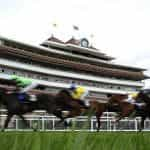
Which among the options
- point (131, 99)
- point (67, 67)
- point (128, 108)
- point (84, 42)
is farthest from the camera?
point (84, 42)

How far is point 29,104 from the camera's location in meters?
13.6

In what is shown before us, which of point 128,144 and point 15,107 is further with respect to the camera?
point 15,107

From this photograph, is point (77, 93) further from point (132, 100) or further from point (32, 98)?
point (132, 100)

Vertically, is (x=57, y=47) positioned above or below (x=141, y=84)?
above

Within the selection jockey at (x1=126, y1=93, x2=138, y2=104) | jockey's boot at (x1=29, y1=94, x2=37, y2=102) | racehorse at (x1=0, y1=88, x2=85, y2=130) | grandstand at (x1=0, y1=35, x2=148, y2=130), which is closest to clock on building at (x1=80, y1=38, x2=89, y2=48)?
grandstand at (x1=0, y1=35, x2=148, y2=130)

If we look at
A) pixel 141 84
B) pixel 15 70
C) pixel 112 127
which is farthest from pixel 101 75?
pixel 112 127

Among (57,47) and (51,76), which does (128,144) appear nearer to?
(51,76)

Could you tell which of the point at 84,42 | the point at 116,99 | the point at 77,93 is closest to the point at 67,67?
the point at 84,42

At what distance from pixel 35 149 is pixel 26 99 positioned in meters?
12.8

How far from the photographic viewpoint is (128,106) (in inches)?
589

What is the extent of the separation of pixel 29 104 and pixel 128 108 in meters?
3.49

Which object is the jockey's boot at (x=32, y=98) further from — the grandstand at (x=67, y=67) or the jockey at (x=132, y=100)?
the grandstand at (x=67, y=67)

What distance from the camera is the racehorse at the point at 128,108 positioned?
47.0 feet

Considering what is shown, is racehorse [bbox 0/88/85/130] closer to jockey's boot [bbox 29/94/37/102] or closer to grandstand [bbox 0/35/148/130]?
jockey's boot [bbox 29/94/37/102]
